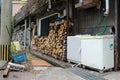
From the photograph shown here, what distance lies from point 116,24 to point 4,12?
4308 mm

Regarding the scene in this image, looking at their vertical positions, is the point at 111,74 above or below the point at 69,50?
below

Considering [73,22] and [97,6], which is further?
[73,22]

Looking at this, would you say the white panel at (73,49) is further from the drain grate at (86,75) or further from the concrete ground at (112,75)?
the concrete ground at (112,75)

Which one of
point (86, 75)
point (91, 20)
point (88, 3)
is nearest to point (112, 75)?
point (86, 75)

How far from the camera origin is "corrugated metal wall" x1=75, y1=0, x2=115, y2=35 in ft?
22.2

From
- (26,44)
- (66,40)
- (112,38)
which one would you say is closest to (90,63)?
(112,38)

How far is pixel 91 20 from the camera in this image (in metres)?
7.86

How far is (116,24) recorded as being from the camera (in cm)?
634

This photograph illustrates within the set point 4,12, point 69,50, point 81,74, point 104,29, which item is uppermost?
point 4,12

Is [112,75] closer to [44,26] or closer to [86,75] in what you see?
[86,75]

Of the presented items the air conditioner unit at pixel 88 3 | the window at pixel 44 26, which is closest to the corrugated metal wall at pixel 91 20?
the air conditioner unit at pixel 88 3

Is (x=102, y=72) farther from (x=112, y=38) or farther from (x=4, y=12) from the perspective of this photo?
(x=4, y=12)

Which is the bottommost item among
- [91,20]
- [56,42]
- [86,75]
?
[86,75]

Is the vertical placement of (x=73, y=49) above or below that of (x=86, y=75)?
above
